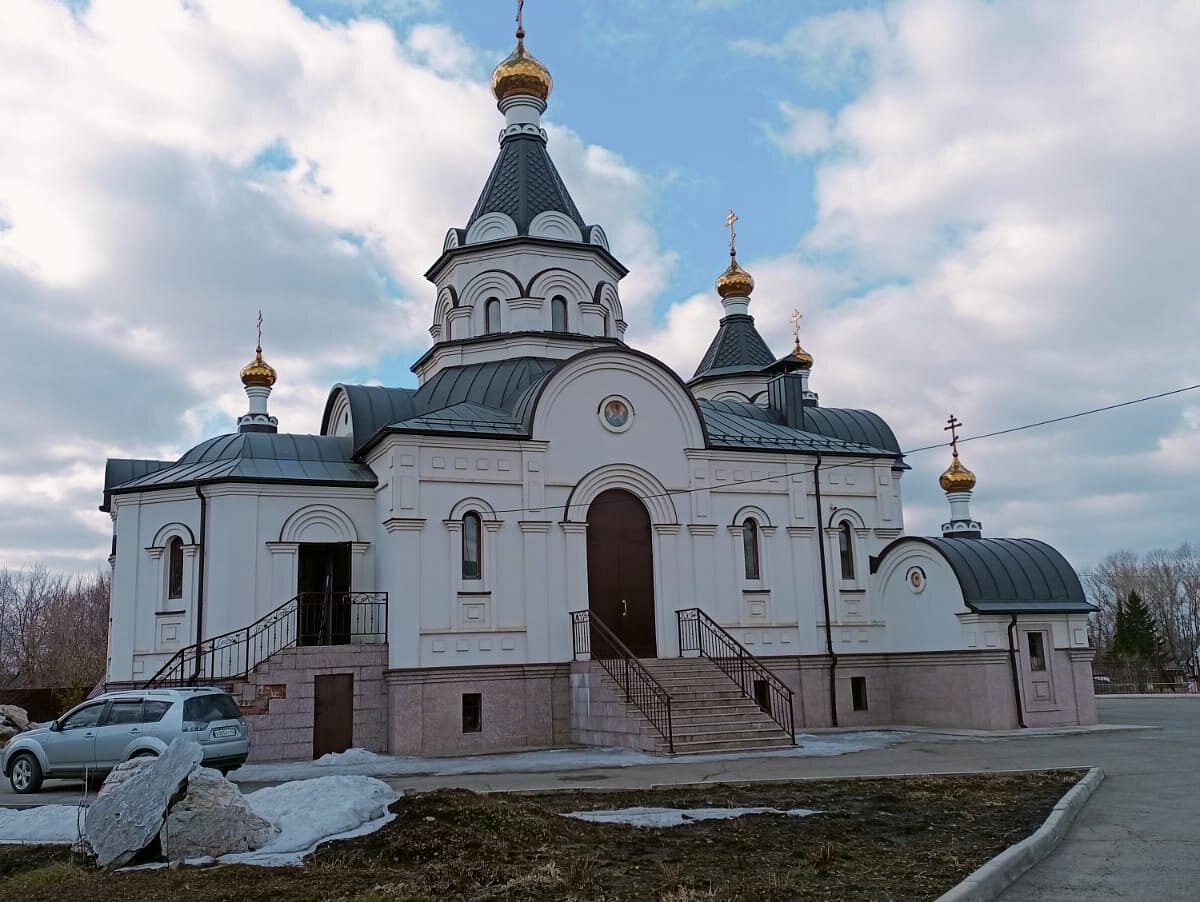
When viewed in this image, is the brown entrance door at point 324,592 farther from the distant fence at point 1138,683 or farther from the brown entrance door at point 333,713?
the distant fence at point 1138,683

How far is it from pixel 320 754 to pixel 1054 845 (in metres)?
11.6

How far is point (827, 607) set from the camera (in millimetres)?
20609

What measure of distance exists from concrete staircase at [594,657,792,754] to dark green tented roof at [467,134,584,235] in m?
10.1

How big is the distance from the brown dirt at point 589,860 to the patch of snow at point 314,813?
188 millimetres

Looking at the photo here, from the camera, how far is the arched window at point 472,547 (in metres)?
18.0

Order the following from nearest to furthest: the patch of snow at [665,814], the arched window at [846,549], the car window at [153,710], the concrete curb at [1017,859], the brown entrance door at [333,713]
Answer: the concrete curb at [1017,859], the patch of snow at [665,814], the car window at [153,710], the brown entrance door at [333,713], the arched window at [846,549]

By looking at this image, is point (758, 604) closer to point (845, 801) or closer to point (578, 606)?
point (578, 606)

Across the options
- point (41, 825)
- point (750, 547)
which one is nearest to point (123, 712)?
point (41, 825)

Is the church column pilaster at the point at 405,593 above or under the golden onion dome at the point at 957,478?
under

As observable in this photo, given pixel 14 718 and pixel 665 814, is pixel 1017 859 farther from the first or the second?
pixel 14 718

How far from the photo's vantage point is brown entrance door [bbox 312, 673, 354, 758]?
16.8 meters

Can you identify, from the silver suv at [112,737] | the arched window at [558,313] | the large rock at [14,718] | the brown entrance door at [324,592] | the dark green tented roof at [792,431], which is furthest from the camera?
the large rock at [14,718]

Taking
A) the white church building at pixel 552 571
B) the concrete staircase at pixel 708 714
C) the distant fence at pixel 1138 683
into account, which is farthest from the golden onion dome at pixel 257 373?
the distant fence at pixel 1138 683

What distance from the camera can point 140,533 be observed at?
18672mm
